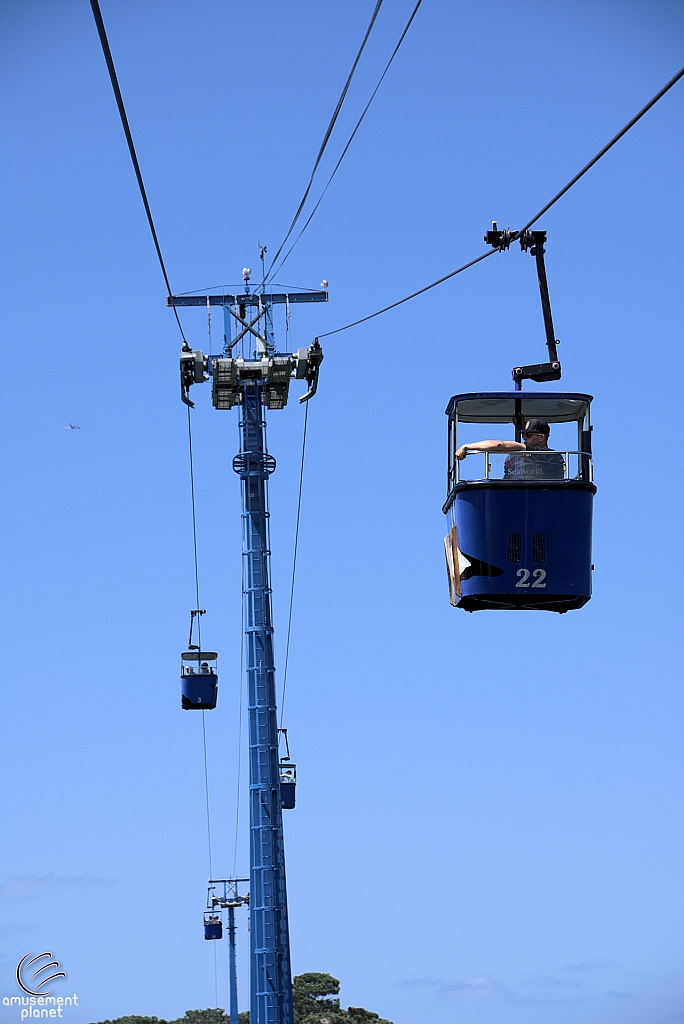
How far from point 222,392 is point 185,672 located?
6.32 m

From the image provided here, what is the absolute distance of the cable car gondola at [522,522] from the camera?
18109mm

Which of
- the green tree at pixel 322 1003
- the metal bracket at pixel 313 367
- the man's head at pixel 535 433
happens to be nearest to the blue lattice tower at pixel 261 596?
the metal bracket at pixel 313 367

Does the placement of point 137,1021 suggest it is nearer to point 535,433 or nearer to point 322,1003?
point 322,1003

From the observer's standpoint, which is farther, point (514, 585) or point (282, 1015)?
point (282, 1015)

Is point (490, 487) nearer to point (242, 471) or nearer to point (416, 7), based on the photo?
point (416, 7)

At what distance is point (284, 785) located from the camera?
1519 inches

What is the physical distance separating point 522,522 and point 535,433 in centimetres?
114

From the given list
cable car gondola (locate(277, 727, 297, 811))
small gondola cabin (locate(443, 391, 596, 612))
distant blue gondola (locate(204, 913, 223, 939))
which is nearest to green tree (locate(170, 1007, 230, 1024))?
distant blue gondola (locate(204, 913, 223, 939))

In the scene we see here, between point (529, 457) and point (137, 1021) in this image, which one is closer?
Answer: point (529, 457)

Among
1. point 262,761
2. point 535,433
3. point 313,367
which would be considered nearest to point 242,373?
point 313,367

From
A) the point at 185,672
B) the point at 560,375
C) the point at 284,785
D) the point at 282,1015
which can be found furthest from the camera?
the point at 284,785

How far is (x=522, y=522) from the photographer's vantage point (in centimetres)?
1814

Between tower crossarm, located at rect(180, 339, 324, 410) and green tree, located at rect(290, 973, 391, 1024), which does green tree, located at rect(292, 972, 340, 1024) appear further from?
tower crossarm, located at rect(180, 339, 324, 410)

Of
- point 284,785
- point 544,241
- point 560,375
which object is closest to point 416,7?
point 544,241
